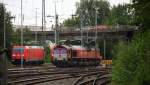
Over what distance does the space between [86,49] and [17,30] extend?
3045cm

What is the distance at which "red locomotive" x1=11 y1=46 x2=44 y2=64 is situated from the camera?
189ft

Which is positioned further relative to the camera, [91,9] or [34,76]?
[91,9]

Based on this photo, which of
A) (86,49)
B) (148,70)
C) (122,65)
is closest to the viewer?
(148,70)

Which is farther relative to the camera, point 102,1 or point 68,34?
point 102,1

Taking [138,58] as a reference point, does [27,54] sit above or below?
below

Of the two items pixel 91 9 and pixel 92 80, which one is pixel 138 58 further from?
pixel 91 9

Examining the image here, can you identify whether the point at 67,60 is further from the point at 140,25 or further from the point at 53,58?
the point at 140,25

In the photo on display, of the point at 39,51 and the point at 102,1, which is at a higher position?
the point at 102,1

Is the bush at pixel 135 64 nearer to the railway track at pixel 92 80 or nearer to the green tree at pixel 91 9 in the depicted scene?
the railway track at pixel 92 80

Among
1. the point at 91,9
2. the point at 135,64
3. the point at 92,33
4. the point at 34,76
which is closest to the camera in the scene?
the point at 135,64

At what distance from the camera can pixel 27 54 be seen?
5791 cm

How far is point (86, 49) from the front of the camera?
5853 cm

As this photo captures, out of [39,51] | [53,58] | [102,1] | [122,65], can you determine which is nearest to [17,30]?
[39,51]

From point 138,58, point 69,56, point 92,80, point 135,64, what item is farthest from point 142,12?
point 69,56
